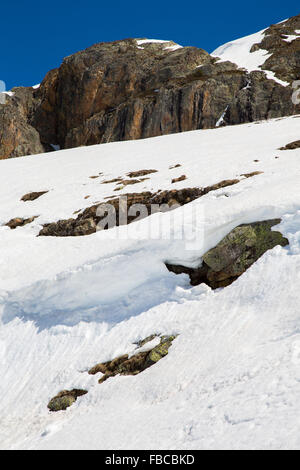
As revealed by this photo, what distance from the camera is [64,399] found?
7754 mm

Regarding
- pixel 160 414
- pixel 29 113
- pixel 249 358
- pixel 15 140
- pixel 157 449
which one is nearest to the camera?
pixel 157 449

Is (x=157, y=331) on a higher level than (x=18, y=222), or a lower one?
lower

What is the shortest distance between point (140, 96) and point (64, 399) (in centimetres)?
5597

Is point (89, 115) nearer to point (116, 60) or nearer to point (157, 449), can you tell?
point (116, 60)

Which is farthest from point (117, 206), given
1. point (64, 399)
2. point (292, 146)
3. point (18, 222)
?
point (292, 146)

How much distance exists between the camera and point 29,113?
233 ft

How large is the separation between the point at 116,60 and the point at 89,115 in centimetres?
1133

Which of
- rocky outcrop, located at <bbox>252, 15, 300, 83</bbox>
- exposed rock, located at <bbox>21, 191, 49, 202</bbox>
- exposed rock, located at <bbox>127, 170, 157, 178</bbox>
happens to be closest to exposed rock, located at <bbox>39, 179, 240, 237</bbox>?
exposed rock, located at <bbox>127, 170, 157, 178</bbox>

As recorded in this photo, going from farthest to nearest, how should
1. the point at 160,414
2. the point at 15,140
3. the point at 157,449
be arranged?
the point at 15,140
the point at 160,414
the point at 157,449

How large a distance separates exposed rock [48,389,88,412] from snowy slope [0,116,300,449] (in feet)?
0.60

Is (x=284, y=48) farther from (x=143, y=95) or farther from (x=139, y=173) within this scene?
(x=139, y=173)

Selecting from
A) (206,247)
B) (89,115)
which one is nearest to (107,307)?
(206,247)

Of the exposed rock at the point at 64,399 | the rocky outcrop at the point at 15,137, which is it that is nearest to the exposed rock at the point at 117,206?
the exposed rock at the point at 64,399

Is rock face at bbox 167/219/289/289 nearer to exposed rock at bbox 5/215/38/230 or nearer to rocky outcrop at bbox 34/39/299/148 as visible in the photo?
exposed rock at bbox 5/215/38/230
